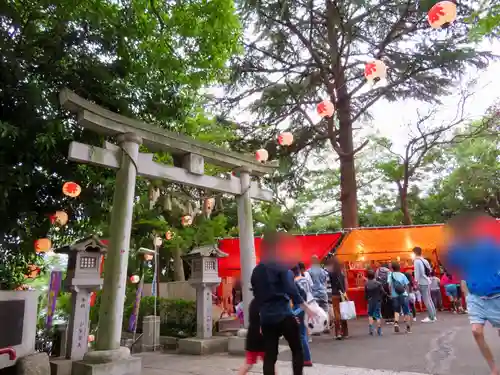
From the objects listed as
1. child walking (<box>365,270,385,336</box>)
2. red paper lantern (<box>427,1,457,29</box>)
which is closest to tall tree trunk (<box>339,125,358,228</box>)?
child walking (<box>365,270,385,336</box>)

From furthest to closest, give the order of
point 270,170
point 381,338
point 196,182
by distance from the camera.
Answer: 1. point 270,170
2. point 381,338
3. point 196,182

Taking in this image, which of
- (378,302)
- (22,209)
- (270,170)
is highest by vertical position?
(270,170)

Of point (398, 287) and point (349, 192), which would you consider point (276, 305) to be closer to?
point (398, 287)

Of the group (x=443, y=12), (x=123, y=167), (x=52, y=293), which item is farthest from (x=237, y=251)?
(x=443, y=12)

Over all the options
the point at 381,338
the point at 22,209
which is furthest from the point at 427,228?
the point at 22,209

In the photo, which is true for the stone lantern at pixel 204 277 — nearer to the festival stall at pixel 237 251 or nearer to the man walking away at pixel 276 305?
the festival stall at pixel 237 251

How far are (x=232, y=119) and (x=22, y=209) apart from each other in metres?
10.4

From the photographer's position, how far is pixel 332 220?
2984 centimetres

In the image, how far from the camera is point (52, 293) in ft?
25.9

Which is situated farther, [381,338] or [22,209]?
[381,338]

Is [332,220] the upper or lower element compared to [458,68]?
lower

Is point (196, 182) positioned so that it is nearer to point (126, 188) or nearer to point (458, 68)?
point (126, 188)

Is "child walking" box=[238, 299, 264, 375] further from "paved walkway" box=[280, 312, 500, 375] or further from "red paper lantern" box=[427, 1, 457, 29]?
"red paper lantern" box=[427, 1, 457, 29]

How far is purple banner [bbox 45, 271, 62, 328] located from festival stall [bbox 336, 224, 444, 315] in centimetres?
923
